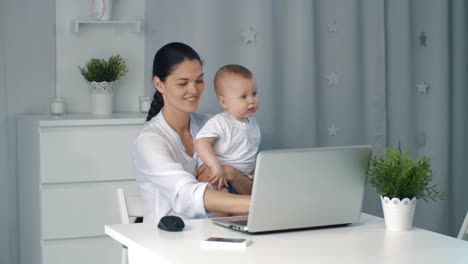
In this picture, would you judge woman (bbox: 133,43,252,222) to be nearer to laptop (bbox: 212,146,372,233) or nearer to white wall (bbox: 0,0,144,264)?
laptop (bbox: 212,146,372,233)

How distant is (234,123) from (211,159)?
0.93 ft

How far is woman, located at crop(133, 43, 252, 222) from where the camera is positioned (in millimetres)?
2990

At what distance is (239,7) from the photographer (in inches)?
159

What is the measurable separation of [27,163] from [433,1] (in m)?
2.28

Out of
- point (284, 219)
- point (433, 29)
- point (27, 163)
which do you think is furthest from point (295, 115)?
point (284, 219)

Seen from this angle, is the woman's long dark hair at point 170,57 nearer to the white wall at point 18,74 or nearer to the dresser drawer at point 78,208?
the dresser drawer at point 78,208

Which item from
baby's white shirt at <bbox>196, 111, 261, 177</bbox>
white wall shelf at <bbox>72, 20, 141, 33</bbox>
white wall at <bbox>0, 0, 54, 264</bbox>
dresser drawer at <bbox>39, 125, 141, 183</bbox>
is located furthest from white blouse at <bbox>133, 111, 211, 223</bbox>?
white wall at <bbox>0, 0, 54, 264</bbox>

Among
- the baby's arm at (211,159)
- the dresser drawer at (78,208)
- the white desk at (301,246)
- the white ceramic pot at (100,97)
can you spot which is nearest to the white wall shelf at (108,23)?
the white ceramic pot at (100,97)

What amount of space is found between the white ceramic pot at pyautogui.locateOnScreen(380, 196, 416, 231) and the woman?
0.72 metres

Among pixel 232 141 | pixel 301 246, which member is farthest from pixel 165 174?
pixel 301 246

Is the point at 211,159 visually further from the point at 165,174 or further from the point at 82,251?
the point at 82,251

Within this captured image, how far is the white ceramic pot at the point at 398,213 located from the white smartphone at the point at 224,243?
50 cm

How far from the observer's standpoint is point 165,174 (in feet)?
9.73

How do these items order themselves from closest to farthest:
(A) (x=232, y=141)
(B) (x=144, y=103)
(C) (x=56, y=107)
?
(A) (x=232, y=141)
(C) (x=56, y=107)
(B) (x=144, y=103)
